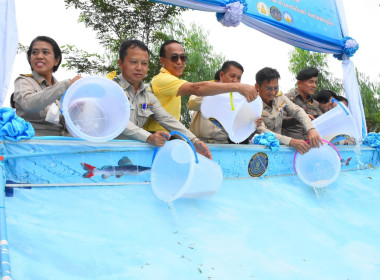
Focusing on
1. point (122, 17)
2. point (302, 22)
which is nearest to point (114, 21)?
point (122, 17)

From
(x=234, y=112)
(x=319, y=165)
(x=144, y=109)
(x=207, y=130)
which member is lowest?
(x=319, y=165)

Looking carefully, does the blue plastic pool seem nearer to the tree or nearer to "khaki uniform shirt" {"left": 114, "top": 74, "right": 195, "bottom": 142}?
"khaki uniform shirt" {"left": 114, "top": 74, "right": 195, "bottom": 142}

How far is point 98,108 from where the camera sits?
6.53 feet

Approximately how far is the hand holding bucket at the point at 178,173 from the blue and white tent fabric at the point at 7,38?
0.94 m

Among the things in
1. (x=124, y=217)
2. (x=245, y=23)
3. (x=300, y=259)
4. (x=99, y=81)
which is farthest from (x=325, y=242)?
(x=245, y=23)

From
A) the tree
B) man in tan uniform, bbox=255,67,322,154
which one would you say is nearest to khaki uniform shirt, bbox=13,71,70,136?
man in tan uniform, bbox=255,67,322,154

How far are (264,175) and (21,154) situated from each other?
1.76 metres

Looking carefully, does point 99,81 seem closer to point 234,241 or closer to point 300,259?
point 234,241

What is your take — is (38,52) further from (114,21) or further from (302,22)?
(114,21)

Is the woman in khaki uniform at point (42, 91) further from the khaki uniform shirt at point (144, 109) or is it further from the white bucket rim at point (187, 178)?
the white bucket rim at point (187, 178)

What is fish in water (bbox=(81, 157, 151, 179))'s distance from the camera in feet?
6.42

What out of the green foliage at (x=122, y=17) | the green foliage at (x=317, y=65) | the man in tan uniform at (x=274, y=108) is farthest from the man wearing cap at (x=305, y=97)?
the green foliage at (x=317, y=65)

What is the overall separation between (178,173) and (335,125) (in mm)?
1692

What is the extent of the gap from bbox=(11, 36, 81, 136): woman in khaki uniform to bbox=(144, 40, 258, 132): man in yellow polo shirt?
671 mm
